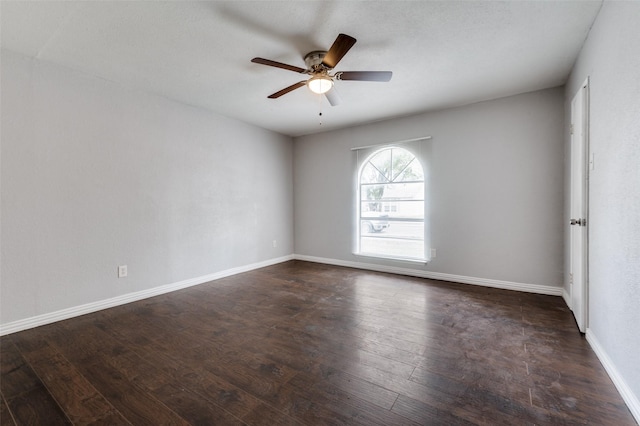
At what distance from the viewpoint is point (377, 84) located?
10.2 feet

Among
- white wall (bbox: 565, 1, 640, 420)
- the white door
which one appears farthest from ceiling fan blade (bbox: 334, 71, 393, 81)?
the white door

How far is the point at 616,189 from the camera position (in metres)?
1.64

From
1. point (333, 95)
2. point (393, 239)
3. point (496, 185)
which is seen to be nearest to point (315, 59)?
point (333, 95)

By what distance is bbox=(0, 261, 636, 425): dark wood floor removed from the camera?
1.43 metres

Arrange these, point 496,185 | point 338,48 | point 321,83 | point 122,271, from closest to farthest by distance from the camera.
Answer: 1. point 338,48
2. point 321,83
3. point 122,271
4. point 496,185

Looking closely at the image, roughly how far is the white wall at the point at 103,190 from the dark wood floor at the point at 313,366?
0.50 meters

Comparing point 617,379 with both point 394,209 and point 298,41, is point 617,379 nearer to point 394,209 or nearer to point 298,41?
point 394,209

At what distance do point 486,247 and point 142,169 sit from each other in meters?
4.57

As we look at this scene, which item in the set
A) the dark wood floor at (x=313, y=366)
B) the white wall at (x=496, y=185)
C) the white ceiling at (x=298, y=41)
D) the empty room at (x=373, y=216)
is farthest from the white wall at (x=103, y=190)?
the white wall at (x=496, y=185)

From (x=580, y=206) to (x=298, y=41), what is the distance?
282cm

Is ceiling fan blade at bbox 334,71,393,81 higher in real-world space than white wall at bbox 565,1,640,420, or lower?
higher

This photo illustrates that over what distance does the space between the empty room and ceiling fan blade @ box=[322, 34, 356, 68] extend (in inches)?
0.8

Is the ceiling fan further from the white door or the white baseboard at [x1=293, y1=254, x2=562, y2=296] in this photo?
the white baseboard at [x1=293, y1=254, x2=562, y2=296]

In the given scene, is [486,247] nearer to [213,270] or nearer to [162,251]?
[213,270]
